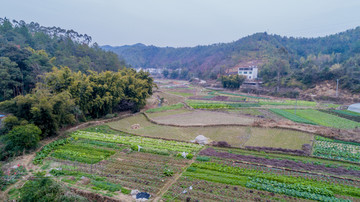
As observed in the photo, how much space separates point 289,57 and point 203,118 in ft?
Result: 224

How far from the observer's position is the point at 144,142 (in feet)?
65.1

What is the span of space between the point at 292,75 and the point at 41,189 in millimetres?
63271

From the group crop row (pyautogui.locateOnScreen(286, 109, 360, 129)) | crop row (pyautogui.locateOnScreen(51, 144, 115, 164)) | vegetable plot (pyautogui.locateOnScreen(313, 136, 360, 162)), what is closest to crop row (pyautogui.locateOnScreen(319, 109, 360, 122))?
crop row (pyautogui.locateOnScreen(286, 109, 360, 129))

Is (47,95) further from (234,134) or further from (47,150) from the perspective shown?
(234,134)

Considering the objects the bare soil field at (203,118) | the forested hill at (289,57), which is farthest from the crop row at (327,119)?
the forested hill at (289,57)

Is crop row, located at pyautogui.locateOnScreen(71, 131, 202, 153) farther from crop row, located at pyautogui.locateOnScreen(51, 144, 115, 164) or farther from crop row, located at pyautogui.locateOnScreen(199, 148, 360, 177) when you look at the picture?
crop row, located at pyautogui.locateOnScreen(51, 144, 115, 164)

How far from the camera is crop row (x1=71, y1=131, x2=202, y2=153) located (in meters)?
18.1

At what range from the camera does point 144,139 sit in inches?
822

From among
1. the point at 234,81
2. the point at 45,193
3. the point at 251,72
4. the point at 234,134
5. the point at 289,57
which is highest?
the point at 289,57

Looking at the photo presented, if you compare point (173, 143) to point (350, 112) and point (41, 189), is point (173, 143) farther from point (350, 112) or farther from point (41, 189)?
point (350, 112)

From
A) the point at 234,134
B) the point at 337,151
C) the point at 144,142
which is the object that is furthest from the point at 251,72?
the point at 144,142

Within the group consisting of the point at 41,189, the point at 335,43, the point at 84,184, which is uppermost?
the point at 335,43

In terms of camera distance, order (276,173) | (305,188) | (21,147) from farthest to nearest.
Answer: (21,147)
(276,173)
(305,188)

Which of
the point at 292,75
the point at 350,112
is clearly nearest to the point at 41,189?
the point at 350,112
